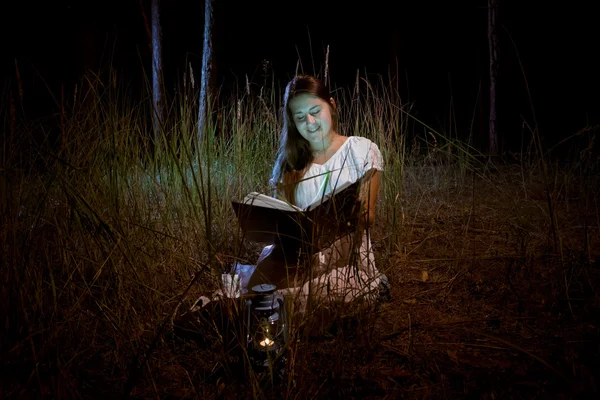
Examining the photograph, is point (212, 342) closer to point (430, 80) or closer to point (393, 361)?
point (393, 361)

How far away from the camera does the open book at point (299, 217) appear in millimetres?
1363

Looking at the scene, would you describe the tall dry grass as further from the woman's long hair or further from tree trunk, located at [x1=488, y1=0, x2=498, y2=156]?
tree trunk, located at [x1=488, y1=0, x2=498, y2=156]

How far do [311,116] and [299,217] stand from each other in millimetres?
698

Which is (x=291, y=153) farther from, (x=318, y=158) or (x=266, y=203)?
(x=266, y=203)

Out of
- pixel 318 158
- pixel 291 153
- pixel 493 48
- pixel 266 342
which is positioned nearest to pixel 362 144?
pixel 318 158

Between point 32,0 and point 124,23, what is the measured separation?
1.71m

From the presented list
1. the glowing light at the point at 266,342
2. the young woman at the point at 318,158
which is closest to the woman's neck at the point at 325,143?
the young woman at the point at 318,158

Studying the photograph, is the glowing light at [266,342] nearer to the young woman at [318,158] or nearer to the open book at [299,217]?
the open book at [299,217]

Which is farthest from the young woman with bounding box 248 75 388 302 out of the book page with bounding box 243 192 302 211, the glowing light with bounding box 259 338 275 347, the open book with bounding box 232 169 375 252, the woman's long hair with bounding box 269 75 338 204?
the glowing light with bounding box 259 338 275 347

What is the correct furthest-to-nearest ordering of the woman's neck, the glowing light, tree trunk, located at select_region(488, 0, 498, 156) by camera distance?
1. tree trunk, located at select_region(488, 0, 498, 156)
2. the woman's neck
3. the glowing light

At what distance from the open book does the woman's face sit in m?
0.59

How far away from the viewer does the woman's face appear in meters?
1.92

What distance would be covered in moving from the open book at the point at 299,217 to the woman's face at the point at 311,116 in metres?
0.59

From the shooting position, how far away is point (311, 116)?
1932mm
